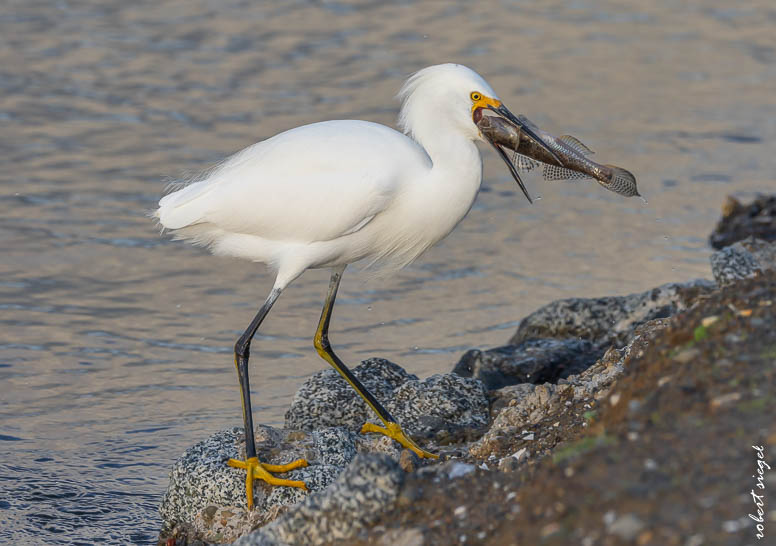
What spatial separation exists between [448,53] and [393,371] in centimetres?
962

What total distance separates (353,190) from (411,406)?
168 centimetres

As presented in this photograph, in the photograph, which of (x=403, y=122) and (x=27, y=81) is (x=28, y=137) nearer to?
(x=27, y=81)

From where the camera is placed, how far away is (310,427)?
721cm

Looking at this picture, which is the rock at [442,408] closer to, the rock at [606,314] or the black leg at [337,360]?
the black leg at [337,360]

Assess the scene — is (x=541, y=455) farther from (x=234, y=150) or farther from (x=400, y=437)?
(x=234, y=150)

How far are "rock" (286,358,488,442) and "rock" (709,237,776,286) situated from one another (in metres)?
2.41

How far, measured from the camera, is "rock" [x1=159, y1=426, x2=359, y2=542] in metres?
6.12

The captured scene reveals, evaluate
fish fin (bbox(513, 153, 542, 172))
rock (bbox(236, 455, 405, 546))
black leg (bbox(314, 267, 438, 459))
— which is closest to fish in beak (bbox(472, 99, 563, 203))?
fish fin (bbox(513, 153, 542, 172))

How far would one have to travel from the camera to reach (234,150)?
12828mm

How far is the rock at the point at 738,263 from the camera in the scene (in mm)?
8562

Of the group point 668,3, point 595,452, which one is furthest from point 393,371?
point 668,3

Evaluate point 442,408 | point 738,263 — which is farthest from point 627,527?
point 738,263

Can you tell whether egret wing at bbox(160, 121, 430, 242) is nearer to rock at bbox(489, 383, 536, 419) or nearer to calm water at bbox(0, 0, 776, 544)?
rock at bbox(489, 383, 536, 419)

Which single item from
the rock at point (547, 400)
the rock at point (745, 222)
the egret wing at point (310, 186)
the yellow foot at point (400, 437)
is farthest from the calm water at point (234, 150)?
the rock at point (547, 400)
